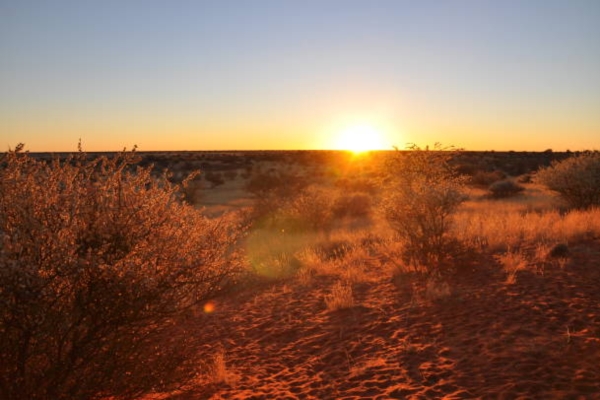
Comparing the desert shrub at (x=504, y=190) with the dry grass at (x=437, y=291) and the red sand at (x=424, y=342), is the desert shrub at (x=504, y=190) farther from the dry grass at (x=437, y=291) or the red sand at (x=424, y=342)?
the dry grass at (x=437, y=291)

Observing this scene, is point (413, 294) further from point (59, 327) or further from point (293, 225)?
point (293, 225)

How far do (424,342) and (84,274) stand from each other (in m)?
4.33

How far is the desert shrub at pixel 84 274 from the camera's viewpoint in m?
3.40

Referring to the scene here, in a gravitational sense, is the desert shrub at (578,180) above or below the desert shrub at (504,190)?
above

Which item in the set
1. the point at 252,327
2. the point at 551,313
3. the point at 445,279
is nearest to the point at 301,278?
the point at 252,327

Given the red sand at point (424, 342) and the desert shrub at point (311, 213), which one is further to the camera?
the desert shrub at point (311, 213)

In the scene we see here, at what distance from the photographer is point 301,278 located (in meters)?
9.98

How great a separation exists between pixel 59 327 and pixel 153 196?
4.31 ft

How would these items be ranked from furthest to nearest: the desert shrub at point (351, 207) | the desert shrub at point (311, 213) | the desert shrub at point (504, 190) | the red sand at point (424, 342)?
1. the desert shrub at point (504, 190)
2. the desert shrub at point (351, 207)
3. the desert shrub at point (311, 213)
4. the red sand at point (424, 342)

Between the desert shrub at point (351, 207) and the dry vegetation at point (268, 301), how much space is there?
7.87 meters

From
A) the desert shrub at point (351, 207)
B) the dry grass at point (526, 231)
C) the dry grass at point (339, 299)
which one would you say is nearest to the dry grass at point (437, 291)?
the dry grass at point (339, 299)

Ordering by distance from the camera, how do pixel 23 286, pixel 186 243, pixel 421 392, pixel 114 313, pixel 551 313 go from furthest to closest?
pixel 551 313 → pixel 421 392 → pixel 186 243 → pixel 114 313 → pixel 23 286

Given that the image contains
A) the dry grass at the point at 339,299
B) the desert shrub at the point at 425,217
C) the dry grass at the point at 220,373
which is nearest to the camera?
the dry grass at the point at 220,373

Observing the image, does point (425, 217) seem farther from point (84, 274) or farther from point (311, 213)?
point (311, 213)
